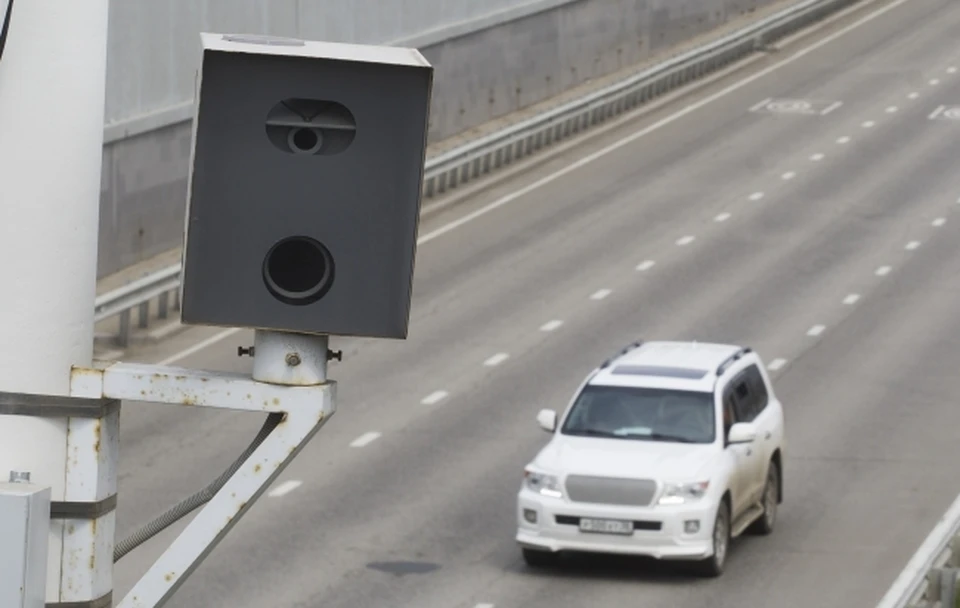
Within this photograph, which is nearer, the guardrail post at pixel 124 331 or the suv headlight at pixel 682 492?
the suv headlight at pixel 682 492

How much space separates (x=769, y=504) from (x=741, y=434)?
191cm

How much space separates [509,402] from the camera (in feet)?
84.9

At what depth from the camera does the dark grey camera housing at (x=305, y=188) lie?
438cm

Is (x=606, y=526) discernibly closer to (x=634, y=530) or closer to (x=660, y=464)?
(x=634, y=530)

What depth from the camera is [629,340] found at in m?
29.2

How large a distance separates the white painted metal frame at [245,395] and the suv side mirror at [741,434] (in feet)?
47.5

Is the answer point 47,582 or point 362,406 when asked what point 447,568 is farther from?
point 47,582

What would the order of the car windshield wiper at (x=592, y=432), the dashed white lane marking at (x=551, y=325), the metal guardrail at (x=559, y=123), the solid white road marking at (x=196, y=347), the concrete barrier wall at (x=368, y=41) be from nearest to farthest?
the car windshield wiper at (x=592, y=432) < the solid white road marking at (x=196, y=347) < the metal guardrail at (x=559, y=123) < the dashed white lane marking at (x=551, y=325) < the concrete barrier wall at (x=368, y=41)

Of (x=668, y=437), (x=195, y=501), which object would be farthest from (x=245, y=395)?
(x=668, y=437)

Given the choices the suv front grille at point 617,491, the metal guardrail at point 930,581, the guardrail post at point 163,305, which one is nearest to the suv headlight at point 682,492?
the suv front grille at point 617,491

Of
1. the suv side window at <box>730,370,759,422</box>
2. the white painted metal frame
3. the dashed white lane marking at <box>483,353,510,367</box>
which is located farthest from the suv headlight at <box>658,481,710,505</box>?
the white painted metal frame

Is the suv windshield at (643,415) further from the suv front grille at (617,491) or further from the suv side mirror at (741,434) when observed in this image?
the suv front grille at (617,491)

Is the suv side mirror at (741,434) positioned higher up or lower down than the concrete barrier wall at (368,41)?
higher up

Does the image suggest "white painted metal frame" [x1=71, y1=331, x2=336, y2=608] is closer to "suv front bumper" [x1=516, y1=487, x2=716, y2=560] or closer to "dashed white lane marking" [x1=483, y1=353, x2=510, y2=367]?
"suv front bumper" [x1=516, y1=487, x2=716, y2=560]
